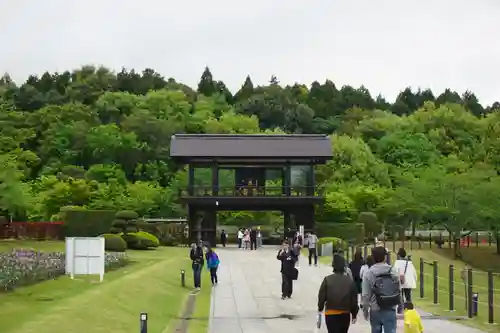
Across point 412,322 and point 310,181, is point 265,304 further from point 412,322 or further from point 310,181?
point 310,181

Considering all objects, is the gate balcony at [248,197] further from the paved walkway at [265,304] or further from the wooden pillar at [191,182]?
the paved walkway at [265,304]

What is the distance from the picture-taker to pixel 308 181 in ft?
174

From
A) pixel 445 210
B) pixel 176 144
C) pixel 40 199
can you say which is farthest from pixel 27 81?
pixel 445 210

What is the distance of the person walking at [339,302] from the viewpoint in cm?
974

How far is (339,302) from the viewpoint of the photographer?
9742 millimetres

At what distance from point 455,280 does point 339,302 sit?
29045mm

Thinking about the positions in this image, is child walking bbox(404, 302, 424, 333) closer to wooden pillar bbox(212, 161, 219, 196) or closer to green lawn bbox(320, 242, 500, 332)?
green lawn bbox(320, 242, 500, 332)

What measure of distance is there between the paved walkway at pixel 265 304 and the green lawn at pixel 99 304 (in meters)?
0.64

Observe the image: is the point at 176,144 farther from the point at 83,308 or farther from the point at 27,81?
the point at 27,81

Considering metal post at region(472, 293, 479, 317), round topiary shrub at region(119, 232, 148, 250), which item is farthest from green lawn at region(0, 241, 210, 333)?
round topiary shrub at region(119, 232, 148, 250)

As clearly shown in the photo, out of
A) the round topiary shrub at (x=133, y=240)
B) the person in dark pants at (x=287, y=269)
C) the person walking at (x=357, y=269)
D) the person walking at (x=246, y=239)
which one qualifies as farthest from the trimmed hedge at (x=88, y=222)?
the person walking at (x=357, y=269)

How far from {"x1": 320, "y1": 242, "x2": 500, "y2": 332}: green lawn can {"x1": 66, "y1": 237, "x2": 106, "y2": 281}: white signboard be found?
961 centimetres

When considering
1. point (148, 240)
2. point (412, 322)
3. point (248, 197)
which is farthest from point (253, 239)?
point (412, 322)

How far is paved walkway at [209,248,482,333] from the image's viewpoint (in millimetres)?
16516
